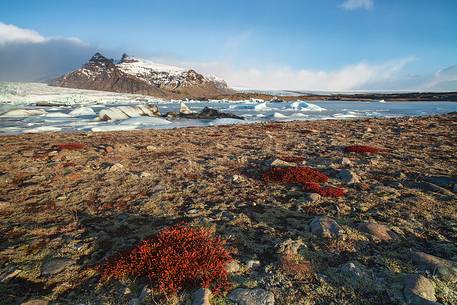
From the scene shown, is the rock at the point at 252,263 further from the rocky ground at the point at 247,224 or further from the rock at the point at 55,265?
the rock at the point at 55,265

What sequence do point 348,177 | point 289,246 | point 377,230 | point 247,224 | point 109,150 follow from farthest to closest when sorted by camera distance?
point 109,150
point 348,177
point 247,224
point 377,230
point 289,246

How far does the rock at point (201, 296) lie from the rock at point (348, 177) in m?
5.95

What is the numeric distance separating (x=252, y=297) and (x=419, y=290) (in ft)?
6.84

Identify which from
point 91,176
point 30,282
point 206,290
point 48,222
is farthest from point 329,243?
point 91,176

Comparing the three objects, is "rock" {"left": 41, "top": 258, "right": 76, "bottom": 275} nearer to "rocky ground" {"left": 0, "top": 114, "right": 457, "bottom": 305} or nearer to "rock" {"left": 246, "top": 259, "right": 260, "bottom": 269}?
"rocky ground" {"left": 0, "top": 114, "right": 457, "bottom": 305}

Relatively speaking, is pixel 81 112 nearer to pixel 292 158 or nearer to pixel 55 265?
pixel 292 158

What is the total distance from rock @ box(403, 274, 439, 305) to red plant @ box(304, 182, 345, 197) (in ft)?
11.3

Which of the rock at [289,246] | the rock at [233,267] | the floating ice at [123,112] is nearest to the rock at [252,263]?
the rock at [233,267]

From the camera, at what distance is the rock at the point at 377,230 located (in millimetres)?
5450

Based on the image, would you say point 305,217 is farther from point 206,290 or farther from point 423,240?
point 206,290

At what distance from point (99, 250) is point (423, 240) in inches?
214

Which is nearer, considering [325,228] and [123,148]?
[325,228]

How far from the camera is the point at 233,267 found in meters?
4.60

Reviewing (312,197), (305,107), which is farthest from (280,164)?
(305,107)
